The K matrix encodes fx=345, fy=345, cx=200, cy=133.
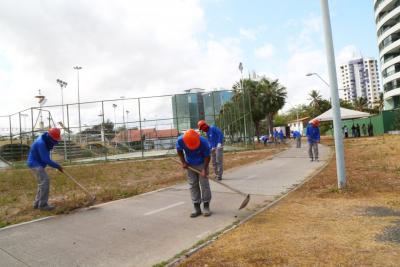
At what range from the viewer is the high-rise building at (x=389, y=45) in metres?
56.0

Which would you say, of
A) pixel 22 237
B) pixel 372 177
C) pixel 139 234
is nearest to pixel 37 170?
pixel 22 237

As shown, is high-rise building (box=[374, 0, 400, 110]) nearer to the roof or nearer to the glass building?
the glass building

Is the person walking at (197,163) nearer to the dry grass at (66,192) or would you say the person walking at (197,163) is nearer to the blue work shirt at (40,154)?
the dry grass at (66,192)

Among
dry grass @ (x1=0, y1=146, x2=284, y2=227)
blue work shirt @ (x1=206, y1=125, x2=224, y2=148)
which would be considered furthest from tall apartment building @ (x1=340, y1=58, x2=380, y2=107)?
dry grass @ (x1=0, y1=146, x2=284, y2=227)

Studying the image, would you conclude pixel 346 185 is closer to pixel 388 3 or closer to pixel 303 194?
pixel 303 194

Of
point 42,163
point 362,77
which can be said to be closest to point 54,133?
point 42,163

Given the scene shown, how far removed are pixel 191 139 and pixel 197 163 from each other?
0.47 metres

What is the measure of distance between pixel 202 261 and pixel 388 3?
66071 mm

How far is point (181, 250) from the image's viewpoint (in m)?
4.24

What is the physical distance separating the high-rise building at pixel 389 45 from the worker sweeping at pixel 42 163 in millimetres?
60257

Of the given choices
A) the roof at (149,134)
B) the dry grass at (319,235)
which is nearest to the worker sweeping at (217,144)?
the dry grass at (319,235)

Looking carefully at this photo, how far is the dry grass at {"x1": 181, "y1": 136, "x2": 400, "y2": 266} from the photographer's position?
11.7 ft

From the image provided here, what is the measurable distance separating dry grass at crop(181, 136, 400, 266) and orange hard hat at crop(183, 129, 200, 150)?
1.55 m

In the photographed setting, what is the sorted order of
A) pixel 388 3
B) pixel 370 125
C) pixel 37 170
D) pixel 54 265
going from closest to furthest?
1. pixel 54 265
2. pixel 37 170
3. pixel 370 125
4. pixel 388 3
